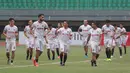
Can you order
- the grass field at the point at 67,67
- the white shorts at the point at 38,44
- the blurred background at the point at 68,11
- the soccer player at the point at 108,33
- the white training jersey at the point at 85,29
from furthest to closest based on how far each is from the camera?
1. the blurred background at the point at 68,11
2. the white training jersey at the point at 85,29
3. the soccer player at the point at 108,33
4. the white shorts at the point at 38,44
5. the grass field at the point at 67,67

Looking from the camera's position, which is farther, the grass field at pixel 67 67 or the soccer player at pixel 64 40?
the soccer player at pixel 64 40

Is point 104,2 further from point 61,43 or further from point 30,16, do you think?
point 61,43

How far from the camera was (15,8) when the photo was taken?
7162 centimetres

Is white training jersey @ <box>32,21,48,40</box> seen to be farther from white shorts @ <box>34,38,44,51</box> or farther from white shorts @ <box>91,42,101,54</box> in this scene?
white shorts @ <box>91,42,101,54</box>

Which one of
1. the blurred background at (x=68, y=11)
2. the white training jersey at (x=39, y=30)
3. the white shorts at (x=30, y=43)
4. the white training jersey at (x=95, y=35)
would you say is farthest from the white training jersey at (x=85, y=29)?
the blurred background at (x=68, y=11)

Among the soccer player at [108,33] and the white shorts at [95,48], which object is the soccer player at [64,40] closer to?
the white shorts at [95,48]

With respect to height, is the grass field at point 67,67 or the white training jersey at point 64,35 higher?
the white training jersey at point 64,35

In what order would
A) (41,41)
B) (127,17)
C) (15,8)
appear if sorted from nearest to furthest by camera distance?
(41,41)
(127,17)
(15,8)

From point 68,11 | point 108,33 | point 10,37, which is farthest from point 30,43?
point 68,11

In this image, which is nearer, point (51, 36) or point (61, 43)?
point (61, 43)

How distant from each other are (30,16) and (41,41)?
46310 millimetres

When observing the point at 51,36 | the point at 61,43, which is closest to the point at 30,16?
the point at 51,36

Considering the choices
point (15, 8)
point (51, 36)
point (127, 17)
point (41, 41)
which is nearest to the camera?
point (41, 41)

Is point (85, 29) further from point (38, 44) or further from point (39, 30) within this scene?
point (38, 44)
